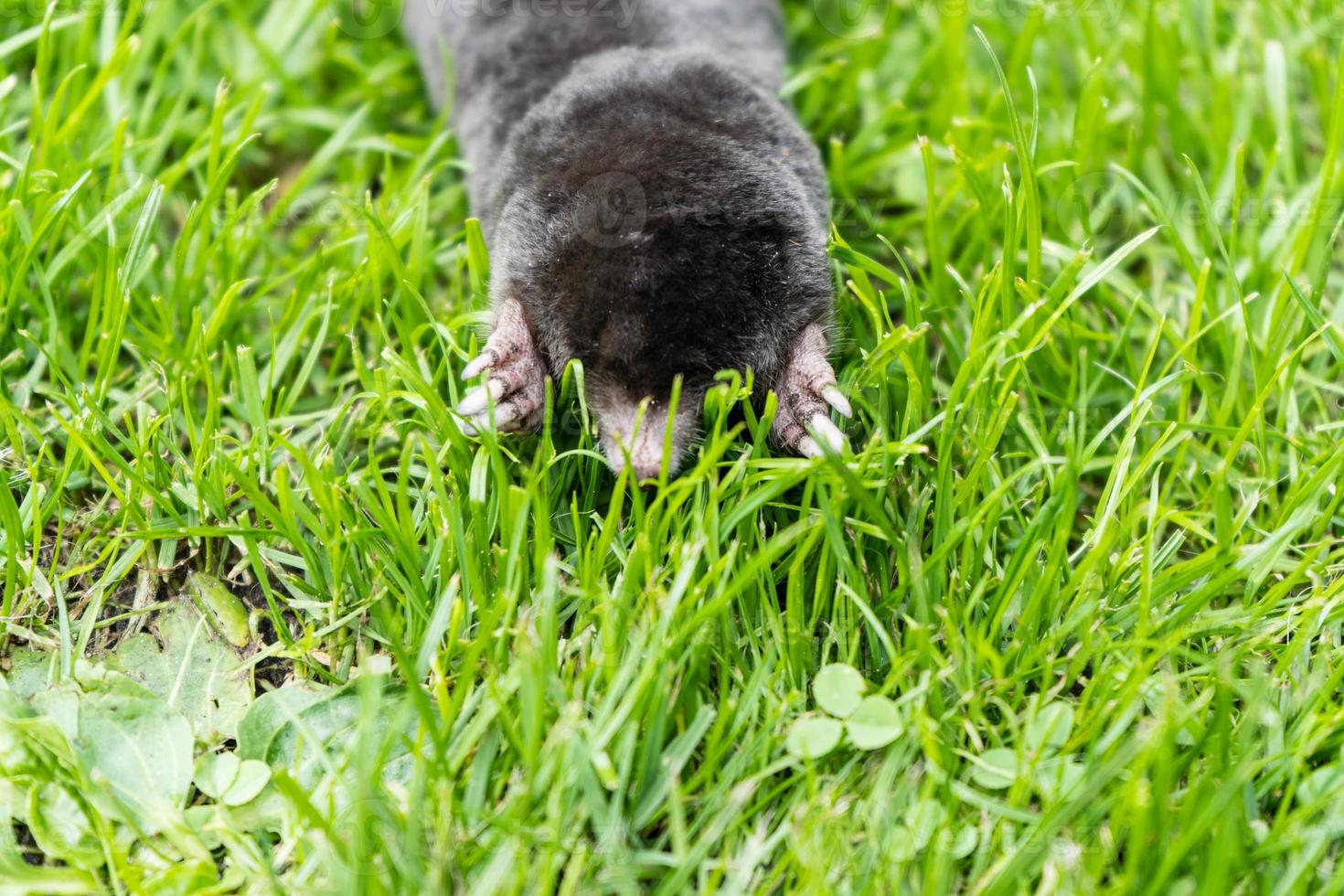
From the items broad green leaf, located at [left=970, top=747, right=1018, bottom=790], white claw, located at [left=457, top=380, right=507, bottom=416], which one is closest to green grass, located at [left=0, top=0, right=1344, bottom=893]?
broad green leaf, located at [left=970, top=747, right=1018, bottom=790]

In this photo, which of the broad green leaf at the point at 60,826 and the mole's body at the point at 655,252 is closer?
the broad green leaf at the point at 60,826

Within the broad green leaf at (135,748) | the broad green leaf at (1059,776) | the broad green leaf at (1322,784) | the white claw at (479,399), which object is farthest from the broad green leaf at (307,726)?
the broad green leaf at (1322,784)

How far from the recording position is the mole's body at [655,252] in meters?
2.05

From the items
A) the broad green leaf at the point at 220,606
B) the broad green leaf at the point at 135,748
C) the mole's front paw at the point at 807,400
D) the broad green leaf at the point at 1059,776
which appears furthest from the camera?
the broad green leaf at the point at 220,606

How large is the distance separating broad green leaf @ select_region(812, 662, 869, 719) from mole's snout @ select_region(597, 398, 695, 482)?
51 centimetres

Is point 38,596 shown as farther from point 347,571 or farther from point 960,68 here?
point 960,68

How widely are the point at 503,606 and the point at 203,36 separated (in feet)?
7.84

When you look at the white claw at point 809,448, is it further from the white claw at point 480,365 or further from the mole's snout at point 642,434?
the white claw at point 480,365

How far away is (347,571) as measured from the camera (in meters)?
2.18

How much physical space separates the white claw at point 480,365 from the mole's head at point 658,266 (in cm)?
13

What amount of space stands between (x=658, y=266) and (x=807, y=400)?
0.41 meters

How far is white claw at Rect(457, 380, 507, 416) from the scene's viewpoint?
2066 mm

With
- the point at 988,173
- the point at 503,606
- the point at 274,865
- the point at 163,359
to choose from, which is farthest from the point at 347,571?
the point at 988,173

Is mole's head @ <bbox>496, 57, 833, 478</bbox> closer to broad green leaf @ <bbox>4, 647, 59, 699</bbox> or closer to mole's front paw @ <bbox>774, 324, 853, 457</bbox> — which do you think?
mole's front paw @ <bbox>774, 324, 853, 457</bbox>
